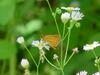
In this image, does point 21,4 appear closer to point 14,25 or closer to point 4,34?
point 14,25

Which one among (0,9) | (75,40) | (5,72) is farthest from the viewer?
(5,72)

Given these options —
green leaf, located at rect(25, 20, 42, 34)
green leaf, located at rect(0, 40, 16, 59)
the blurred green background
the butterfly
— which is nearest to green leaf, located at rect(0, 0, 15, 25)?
the blurred green background

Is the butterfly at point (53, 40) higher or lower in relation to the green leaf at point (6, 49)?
higher

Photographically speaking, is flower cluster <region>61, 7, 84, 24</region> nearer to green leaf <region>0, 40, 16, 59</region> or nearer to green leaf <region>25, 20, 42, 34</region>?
green leaf <region>0, 40, 16, 59</region>

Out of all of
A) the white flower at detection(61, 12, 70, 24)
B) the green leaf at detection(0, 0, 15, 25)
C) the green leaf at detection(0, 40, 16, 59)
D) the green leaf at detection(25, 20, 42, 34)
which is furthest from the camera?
the green leaf at detection(25, 20, 42, 34)

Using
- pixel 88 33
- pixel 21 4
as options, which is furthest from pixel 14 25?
pixel 88 33

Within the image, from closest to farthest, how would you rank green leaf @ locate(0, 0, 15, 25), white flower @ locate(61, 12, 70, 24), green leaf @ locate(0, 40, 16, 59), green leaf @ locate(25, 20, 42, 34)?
white flower @ locate(61, 12, 70, 24) < green leaf @ locate(0, 0, 15, 25) < green leaf @ locate(0, 40, 16, 59) < green leaf @ locate(25, 20, 42, 34)

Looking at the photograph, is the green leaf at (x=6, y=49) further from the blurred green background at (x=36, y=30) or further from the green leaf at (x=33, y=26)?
the green leaf at (x=33, y=26)

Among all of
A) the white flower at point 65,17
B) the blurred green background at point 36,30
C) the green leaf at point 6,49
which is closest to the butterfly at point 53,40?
the white flower at point 65,17
